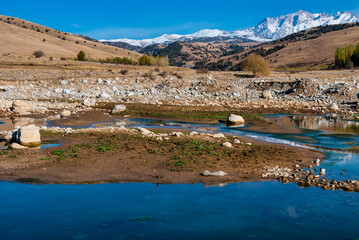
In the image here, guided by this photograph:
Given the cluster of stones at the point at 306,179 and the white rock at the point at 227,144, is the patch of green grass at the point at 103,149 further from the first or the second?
the cluster of stones at the point at 306,179

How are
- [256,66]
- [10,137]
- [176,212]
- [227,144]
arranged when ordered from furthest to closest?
[256,66] → [10,137] → [227,144] → [176,212]

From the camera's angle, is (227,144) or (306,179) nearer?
(306,179)

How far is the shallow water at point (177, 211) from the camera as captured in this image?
851 centimetres

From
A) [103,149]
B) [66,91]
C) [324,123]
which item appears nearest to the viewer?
[103,149]

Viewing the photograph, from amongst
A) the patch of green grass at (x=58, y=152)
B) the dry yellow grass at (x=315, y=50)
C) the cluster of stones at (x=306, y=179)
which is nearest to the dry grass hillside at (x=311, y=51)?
the dry yellow grass at (x=315, y=50)

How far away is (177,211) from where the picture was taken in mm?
9773

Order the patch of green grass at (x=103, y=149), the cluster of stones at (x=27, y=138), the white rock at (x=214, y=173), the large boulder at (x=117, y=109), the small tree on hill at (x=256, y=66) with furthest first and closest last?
the small tree on hill at (x=256, y=66)
the large boulder at (x=117, y=109)
the cluster of stones at (x=27, y=138)
the patch of green grass at (x=103, y=149)
the white rock at (x=214, y=173)

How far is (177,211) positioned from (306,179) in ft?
17.1

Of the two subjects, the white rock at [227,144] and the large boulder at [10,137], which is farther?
the large boulder at [10,137]

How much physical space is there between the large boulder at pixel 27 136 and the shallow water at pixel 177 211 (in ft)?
16.5

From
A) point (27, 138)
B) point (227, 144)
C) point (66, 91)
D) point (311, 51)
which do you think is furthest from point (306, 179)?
point (311, 51)

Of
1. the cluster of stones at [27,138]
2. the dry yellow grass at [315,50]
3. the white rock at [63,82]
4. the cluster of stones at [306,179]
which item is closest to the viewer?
the cluster of stones at [306,179]

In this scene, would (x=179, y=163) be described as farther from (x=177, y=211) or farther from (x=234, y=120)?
(x=234, y=120)

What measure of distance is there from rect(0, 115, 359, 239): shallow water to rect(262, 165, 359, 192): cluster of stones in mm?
390
